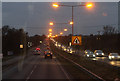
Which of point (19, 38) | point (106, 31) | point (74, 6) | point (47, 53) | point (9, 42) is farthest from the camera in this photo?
point (106, 31)

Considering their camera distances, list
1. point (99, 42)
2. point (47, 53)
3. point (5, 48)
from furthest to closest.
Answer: point (99, 42), point (5, 48), point (47, 53)

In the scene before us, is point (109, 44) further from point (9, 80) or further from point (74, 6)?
point (9, 80)

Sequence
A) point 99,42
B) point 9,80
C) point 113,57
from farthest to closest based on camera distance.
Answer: point 99,42 < point 113,57 < point 9,80

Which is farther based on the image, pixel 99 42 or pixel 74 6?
pixel 99 42

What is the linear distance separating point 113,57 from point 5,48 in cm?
3904

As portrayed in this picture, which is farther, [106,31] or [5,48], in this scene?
[106,31]

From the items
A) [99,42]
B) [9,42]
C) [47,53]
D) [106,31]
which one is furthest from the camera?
[106,31]

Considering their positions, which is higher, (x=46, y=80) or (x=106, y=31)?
(x=106, y=31)

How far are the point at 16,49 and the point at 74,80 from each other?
6399cm

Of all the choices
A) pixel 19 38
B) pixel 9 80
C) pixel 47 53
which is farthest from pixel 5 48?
pixel 9 80

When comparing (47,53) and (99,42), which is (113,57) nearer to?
(47,53)

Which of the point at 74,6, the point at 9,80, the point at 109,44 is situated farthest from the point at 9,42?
the point at 9,80

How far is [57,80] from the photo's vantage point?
1539 centimetres

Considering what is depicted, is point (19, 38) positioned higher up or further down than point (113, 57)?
higher up
